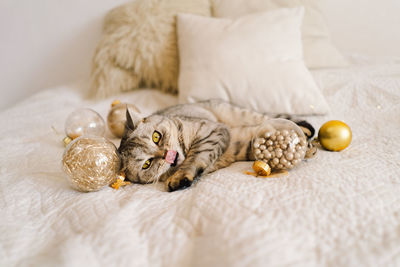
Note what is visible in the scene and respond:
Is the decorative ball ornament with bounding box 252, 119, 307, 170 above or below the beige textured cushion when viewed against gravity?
below

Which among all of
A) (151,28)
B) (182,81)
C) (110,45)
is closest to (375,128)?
(182,81)

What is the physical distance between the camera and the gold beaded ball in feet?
2.09

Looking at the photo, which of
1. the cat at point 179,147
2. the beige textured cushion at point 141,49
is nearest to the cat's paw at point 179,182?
the cat at point 179,147

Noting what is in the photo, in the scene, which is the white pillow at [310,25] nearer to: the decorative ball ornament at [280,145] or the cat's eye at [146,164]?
the decorative ball ornament at [280,145]

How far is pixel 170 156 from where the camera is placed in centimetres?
77

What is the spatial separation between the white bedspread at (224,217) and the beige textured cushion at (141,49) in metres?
0.71

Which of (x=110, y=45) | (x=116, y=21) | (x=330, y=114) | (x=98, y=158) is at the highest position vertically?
(x=116, y=21)

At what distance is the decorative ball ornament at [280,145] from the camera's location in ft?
2.20

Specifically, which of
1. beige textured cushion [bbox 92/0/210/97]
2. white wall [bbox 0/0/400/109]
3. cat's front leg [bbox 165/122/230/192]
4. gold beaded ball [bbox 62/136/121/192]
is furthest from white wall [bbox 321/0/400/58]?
gold beaded ball [bbox 62/136/121/192]

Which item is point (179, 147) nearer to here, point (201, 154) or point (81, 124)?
point (201, 154)

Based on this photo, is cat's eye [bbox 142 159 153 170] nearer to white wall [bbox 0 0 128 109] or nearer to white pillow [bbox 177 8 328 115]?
white pillow [bbox 177 8 328 115]

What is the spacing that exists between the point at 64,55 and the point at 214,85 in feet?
4.68

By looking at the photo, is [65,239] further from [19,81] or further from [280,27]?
[19,81]

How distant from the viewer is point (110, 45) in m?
1.39
